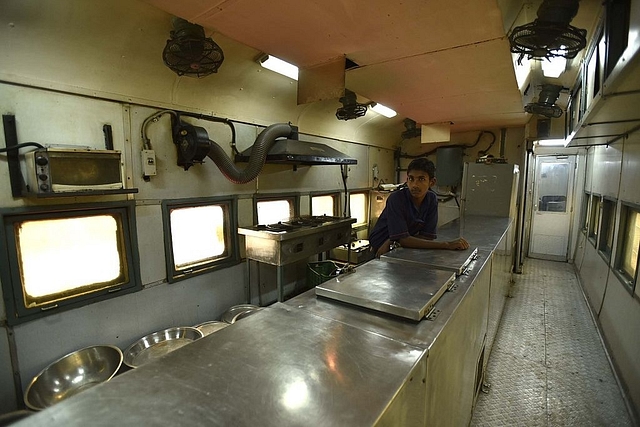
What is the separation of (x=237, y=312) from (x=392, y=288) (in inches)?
89.3

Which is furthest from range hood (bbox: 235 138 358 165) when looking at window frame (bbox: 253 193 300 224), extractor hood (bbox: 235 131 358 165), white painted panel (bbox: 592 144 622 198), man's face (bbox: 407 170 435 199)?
white painted panel (bbox: 592 144 622 198)

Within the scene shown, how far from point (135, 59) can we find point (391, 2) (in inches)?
75.1

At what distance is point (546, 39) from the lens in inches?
64.8

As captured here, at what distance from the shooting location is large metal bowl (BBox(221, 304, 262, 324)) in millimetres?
3090

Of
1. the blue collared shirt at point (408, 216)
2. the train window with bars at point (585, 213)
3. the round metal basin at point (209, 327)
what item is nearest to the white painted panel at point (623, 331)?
the blue collared shirt at point (408, 216)

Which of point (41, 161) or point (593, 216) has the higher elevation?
point (41, 161)

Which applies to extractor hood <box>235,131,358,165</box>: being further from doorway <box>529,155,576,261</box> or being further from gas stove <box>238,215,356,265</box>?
doorway <box>529,155,576,261</box>

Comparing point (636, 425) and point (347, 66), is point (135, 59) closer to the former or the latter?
point (347, 66)

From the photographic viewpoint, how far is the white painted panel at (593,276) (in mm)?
3496

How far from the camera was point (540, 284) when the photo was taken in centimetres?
487

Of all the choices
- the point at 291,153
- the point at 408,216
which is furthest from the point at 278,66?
the point at 408,216

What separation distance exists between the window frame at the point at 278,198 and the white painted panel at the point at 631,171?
11.1ft

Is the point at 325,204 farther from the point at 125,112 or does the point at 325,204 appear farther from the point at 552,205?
the point at 552,205

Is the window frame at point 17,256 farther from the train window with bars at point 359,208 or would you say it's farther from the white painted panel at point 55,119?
the train window with bars at point 359,208
